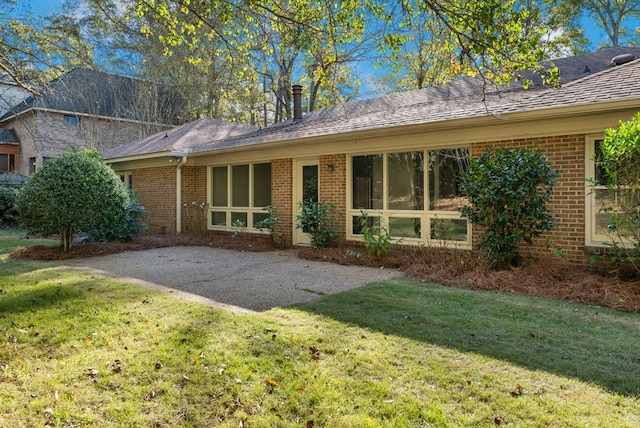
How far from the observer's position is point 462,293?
5848mm

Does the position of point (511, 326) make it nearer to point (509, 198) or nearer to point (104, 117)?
point (509, 198)

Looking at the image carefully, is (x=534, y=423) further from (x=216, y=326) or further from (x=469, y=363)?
(x=216, y=326)

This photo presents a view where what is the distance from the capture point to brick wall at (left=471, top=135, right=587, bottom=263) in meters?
6.83

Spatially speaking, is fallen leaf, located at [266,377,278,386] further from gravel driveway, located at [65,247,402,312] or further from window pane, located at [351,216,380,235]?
window pane, located at [351,216,380,235]

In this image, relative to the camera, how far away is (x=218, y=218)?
13227 millimetres

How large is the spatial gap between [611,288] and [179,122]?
80.3ft

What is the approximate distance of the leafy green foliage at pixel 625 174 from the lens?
210 inches

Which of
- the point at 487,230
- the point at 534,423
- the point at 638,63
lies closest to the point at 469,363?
the point at 534,423

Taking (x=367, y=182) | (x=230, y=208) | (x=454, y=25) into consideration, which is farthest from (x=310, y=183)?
(x=454, y=25)

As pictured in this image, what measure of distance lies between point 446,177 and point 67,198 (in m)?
7.80

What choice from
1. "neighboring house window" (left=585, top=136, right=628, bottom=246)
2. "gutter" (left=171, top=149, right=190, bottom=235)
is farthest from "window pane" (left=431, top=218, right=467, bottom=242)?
"gutter" (left=171, top=149, right=190, bottom=235)

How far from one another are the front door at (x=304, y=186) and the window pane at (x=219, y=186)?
304cm

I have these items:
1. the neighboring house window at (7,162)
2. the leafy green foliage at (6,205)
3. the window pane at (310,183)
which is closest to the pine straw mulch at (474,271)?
the window pane at (310,183)

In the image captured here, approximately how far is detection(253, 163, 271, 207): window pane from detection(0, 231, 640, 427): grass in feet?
22.0
